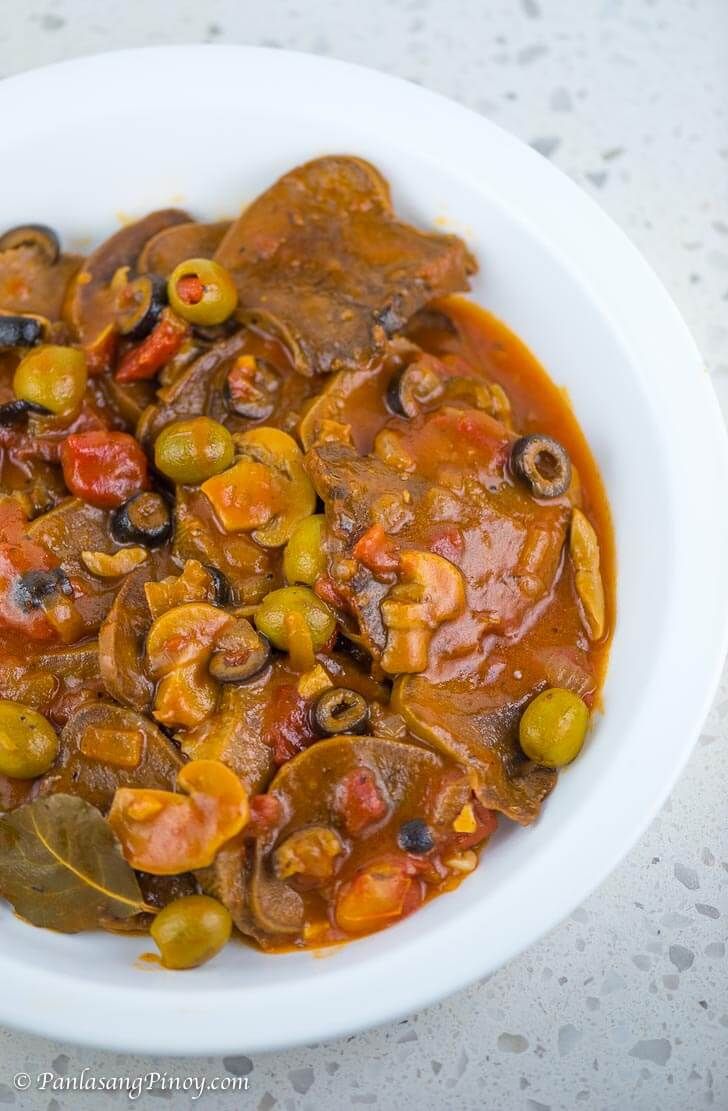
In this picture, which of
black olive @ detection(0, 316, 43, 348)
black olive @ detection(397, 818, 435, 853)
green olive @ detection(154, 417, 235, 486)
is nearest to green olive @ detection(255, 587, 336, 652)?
green olive @ detection(154, 417, 235, 486)

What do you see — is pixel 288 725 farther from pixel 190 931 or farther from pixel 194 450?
pixel 194 450

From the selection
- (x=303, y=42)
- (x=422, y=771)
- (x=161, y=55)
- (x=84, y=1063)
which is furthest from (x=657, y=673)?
(x=303, y=42)

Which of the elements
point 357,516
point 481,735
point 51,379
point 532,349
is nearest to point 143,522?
point 51,379

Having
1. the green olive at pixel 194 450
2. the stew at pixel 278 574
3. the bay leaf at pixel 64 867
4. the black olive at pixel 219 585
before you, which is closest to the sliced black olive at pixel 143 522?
the stew at pixel 278 574

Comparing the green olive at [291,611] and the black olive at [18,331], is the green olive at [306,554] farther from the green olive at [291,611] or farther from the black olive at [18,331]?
the black olive at [18,331]

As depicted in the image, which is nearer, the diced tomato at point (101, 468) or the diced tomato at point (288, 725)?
the diced tomato at point (288, 725)
